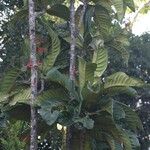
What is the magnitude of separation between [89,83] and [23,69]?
1.15 meters

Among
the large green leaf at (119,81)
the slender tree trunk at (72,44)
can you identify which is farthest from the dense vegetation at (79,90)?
the slender tree trunk at (72,44)

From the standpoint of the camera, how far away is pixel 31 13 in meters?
7.00

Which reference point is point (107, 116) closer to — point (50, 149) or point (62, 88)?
point (62, 88)

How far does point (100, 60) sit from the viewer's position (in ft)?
23.5

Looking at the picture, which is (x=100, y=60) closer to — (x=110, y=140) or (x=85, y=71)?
(x=85, y=71)

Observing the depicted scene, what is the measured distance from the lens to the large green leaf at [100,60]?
7113mm

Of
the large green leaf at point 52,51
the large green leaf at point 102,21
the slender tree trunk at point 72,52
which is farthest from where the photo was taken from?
the large green leaf at point 102,21

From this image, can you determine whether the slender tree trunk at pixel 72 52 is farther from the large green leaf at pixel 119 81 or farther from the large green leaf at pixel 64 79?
the large green leaf at pixel 119 81

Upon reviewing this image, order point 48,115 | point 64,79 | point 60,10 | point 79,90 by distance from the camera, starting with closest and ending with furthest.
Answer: point 48,115, point 64,79, point 79,90, point 60,10

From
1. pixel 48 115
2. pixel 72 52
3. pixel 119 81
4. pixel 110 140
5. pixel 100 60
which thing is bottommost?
pixel 110 140

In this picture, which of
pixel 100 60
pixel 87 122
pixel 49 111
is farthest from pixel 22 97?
pixel 100 60

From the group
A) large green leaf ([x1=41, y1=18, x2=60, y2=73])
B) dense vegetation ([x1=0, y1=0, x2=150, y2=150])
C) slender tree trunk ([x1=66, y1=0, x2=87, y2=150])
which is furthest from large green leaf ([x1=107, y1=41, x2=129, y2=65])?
large green leaf ([x1=41, y1=18, x2=60, y2=73])

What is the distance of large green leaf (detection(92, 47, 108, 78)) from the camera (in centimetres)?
711

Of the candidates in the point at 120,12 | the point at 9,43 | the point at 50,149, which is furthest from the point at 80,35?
the point at 50,149
